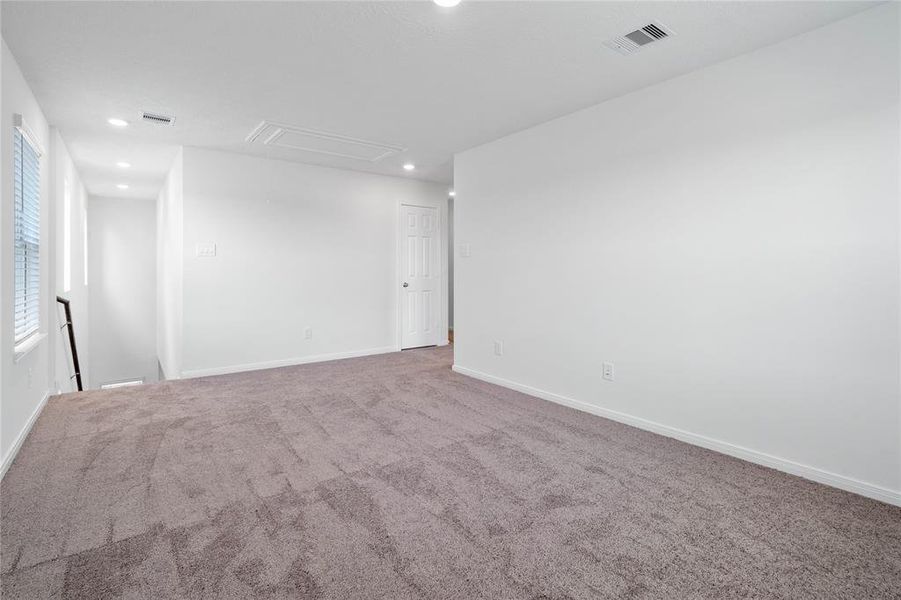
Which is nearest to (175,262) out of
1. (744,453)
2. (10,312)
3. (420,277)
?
(10,312)

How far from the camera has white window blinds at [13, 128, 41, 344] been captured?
2918 millimetres

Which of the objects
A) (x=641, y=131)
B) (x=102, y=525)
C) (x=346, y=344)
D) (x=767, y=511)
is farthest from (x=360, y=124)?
(x=767, y=511)

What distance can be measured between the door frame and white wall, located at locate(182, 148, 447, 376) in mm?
41

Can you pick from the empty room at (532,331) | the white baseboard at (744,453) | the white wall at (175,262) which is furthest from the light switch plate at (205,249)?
the white baseboard at (744,453)

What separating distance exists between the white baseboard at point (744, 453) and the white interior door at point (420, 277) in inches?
103

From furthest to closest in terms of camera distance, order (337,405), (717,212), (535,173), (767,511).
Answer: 1. (535,173)
2. (337,405)
3. (717,212)
4. (767,511)

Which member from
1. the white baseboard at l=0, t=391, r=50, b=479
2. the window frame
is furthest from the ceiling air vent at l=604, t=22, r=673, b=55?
the white baseboard at l=0, t=391, r=50, b=479

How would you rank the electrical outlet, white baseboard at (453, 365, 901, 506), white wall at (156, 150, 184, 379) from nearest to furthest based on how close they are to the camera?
white baseboard at (453, 365, 901, 506) < the electrical outlet < white wall at (156, 150, 184, 379)

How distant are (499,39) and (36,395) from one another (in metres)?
4.11

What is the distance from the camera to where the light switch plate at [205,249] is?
4.67 meters

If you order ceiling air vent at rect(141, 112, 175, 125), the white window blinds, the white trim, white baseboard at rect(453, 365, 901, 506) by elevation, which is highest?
ceiling air vent at rect(141, 112, 175, 125)

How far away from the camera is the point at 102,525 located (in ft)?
6.33

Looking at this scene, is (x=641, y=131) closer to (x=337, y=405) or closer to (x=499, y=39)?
(x=499, y=39)

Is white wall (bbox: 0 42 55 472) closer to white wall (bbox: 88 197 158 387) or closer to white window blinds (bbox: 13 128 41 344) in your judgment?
white window blinds (bbox: 13 128 41 344)
